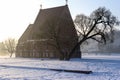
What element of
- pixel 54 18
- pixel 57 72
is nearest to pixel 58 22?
pixel 54 18

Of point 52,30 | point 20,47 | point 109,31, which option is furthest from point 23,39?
point 109,31

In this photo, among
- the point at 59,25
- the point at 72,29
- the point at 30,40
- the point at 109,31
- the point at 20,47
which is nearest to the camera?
the point at 109,31

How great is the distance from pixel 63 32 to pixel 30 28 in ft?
53.8

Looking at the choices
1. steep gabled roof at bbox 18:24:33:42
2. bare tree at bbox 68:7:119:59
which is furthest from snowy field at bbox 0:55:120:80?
steep gabled roof at bbox 18:24:33:42

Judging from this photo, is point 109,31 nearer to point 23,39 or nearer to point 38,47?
point 38,47

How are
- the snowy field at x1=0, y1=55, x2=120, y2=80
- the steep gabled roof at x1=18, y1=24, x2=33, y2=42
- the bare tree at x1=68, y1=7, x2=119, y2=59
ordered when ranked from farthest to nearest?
the steep gabled roof at x1=18, y1=24, x2=33, y2=42 → the bare tree at x1=68, y1=7, x2=119, y2=59 → the snowy field at x1=0, y1=55, x2=120, y2=80

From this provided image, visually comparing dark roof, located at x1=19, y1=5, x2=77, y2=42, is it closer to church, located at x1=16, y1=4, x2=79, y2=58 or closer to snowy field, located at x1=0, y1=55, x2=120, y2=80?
church, located at x1=16, y1=4, x2=79, y2=58

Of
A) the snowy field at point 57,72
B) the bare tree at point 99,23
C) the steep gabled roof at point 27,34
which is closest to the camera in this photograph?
the snowy field at point 57,72

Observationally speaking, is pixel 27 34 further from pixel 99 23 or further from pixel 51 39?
pixel 99 23

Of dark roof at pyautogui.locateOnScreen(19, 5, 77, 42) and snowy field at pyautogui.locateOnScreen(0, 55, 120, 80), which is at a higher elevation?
dark roof at pyautogui.locateOnScreen(19, 5, 77, 42)

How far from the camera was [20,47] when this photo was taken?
8569 cm

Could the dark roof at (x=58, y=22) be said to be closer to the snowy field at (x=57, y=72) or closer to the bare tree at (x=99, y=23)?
the bare tree at (x=99, y=23)

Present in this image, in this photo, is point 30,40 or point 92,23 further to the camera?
point 30,40

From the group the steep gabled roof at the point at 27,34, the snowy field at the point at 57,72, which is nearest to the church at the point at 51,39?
the steep gabled roof at the point at 27,34
